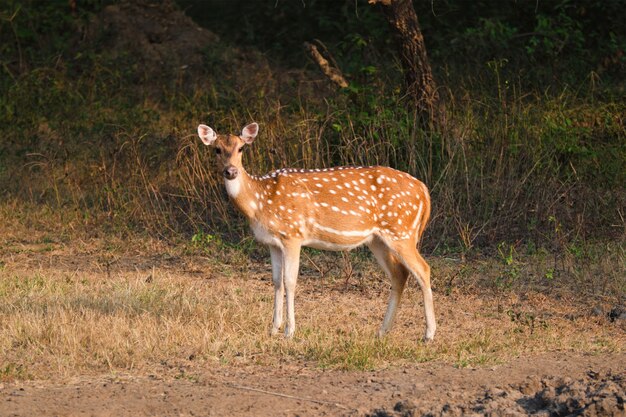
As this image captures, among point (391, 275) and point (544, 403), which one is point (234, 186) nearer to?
point (391, 275)

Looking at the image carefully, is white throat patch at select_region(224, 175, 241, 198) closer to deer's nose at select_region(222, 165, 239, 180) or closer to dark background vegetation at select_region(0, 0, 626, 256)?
deer's nose at select_region(222, 165, 239, 180)

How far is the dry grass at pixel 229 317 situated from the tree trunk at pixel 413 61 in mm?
2377

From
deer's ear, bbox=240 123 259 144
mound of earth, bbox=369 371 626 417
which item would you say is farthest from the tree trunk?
mound of earth, bbox=369 371 626 417

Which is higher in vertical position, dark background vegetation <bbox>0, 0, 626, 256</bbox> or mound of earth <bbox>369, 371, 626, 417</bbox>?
mound of earth <bbox>369, 371, 626, 417</bbox>

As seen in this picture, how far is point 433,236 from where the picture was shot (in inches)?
462

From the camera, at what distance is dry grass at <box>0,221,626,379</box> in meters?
8.04

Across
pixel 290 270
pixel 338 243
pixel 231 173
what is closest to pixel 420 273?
pixel 338 243

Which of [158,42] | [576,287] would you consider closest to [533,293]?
[576,287]

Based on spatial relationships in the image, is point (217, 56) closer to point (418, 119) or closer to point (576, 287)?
point (418, 119)

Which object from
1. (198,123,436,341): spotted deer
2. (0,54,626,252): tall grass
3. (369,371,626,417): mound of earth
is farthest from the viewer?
(0,54,626,252): tall grass

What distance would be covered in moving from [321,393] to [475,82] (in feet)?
26.1

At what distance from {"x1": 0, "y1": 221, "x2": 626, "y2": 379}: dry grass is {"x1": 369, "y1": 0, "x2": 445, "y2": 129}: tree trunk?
7.80ft

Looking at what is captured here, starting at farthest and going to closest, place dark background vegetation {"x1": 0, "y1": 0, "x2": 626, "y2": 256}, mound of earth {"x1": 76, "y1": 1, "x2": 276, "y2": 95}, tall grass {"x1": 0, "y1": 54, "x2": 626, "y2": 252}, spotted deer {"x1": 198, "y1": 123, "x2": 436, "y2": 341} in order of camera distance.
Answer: mound of earth {"x1": 76, "y1": 1, "x2": 276, "y2": 95} < dark background vegetation {"x1": 0, "y1": 0, "x2": 626, "y2": 256} < tall grass {"x1": 0, "y1": 54, "x2": 626, "y2": 252} < spotted deer {"x1": 198, "y1": 123, "x2": 436, "y2": 341}

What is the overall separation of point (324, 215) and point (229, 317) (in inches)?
42.6
